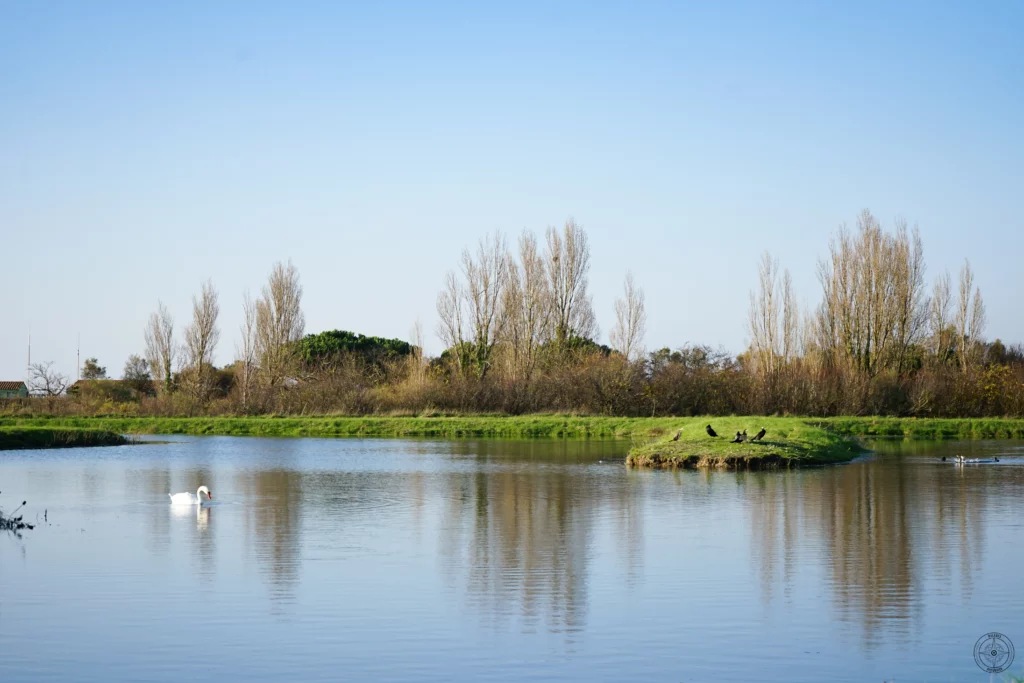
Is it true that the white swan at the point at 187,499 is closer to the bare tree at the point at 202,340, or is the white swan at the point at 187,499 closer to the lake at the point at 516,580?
the lake at the point at 516,580

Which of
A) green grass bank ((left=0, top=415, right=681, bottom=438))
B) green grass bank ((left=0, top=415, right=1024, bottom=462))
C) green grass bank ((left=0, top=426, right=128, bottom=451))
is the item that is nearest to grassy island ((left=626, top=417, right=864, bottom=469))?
green grass bank ((left=0, top=415, right=1024, bottom=462))

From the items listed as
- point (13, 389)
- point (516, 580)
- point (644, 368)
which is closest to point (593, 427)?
point (644, 368)

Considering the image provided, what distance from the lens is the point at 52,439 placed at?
32875mm

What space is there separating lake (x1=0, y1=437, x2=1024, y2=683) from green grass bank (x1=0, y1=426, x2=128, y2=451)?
1075 centimetres

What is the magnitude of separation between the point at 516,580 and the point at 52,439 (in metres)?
25.4

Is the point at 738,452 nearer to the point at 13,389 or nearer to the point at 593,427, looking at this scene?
the point at 593,427

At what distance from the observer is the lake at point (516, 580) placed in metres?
8.30

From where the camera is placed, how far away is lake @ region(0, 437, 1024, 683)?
27.2 feet

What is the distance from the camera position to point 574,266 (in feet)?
163

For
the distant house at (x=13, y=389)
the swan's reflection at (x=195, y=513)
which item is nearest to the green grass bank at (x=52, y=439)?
the swan's reflection at (x=195, y=513)

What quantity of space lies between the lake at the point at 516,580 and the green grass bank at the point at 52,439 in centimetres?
1075

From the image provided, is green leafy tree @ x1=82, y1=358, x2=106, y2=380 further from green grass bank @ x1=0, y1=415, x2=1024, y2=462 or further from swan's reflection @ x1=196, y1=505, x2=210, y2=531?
swan's reflection @ x1=196, y1=505, x2=210, y2=531

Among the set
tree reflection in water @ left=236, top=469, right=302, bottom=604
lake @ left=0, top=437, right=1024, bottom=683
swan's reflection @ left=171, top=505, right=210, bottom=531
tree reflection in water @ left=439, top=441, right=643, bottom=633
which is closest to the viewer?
lake @ left=0, top=437, right=1024, bottom=683

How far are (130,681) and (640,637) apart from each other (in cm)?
387
